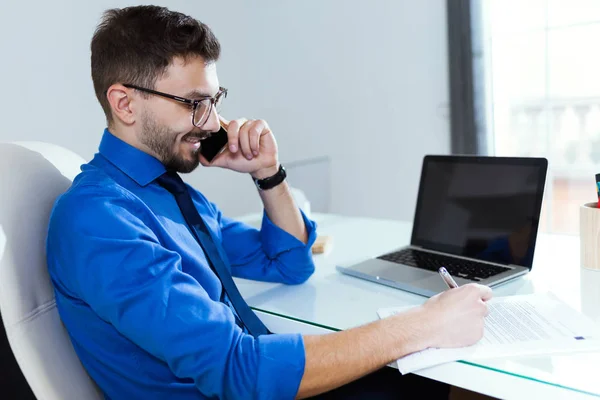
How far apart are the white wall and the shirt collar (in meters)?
1.26

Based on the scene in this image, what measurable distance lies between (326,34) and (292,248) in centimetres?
194

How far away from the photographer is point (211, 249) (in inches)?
40.1

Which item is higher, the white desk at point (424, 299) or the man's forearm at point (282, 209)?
the man's forearm at point (282, 209)

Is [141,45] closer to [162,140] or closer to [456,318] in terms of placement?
[162,140]

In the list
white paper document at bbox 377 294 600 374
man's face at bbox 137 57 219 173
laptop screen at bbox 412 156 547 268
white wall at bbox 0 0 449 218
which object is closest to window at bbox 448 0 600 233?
white wall at bbox 0 0 449 218

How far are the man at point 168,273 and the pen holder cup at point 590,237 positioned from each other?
0.33m

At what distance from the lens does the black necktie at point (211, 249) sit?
0.99 metres

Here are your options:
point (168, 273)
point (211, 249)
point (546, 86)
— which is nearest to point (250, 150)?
point (211, 249)

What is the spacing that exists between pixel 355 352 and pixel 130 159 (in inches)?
19.6

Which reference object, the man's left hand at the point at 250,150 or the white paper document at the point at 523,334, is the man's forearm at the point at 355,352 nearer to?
the white paper document at the point at 523,334

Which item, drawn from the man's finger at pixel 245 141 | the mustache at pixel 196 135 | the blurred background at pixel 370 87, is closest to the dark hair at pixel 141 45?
the mustache at pixel 196 135

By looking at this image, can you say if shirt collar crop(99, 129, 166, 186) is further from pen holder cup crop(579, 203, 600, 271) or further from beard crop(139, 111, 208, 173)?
pen holder cup crop(579, 203, 600, 271)

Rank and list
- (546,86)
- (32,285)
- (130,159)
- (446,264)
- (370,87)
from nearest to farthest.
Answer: (32,285), (130,159), (446,264), (546,86), (370,87)

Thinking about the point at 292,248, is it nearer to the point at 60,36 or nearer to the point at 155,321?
the point at 155,321
